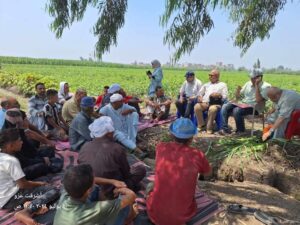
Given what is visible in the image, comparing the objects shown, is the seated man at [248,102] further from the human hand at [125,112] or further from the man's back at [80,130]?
the man's back at [80,130]

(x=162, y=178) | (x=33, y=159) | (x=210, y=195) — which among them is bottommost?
(x=210, y=195)

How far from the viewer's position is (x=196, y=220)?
3826mm

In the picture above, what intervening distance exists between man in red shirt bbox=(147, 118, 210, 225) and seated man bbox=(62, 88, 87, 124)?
4.17m

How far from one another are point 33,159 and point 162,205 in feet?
7.27

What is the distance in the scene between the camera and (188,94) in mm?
9000

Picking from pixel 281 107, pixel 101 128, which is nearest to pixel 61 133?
pixel 101 128

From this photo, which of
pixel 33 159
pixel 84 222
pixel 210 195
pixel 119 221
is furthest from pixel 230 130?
pixel 84 222

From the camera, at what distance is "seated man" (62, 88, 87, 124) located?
7.33 meters

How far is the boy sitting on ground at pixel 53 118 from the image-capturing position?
706 centimetres

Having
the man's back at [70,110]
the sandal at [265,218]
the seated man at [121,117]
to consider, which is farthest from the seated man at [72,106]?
the sandal at [265,218]

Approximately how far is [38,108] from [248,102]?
177 inches

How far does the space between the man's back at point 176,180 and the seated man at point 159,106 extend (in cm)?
580

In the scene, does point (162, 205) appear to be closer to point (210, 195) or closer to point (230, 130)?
point (210, 195)

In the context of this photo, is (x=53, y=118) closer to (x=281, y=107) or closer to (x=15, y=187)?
(x=15, y=187)
